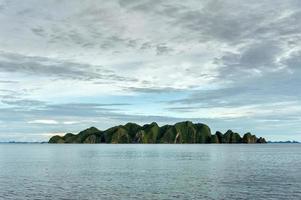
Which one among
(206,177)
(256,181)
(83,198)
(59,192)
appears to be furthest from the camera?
(206,177)

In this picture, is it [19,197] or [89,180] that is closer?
[19,197]

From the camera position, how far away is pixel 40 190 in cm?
7400

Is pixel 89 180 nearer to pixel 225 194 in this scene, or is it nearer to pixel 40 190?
pixel 40 190

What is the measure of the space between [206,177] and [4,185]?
4727cm

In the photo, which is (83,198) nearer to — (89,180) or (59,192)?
(59,192)

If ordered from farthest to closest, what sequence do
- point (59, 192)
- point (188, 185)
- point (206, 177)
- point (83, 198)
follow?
point (206, 177)
point (188, 185)
point (59, 192)
point (83, 198)

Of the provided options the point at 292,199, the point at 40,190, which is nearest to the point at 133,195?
the point at 40,190

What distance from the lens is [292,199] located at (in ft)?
213

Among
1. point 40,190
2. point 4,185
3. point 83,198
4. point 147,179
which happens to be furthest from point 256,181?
point 4,185

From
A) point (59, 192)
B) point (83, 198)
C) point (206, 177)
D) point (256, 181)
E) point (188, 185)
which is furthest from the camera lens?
point (206, 177)

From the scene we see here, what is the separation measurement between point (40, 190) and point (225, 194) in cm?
3579

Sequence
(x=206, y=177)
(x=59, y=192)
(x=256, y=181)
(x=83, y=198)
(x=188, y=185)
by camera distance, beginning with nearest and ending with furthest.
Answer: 1. (x=83, y=198)
2. (x=59, y=192)
3. (x=188, y=185)
4. (x=256, y=181)
5. (x=206, y=177)

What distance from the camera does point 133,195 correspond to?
67312mm

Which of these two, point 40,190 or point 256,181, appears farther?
point 256,181
